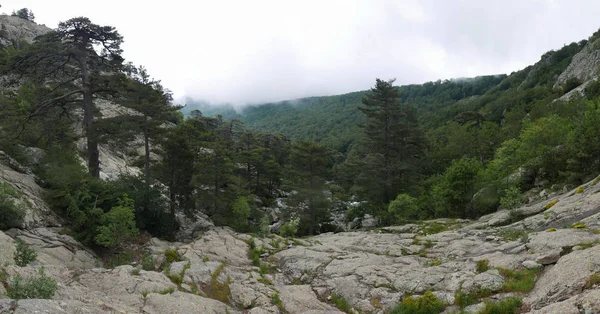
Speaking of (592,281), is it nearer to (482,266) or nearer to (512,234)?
(482,266)

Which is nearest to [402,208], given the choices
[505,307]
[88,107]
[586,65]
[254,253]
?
[254,253]

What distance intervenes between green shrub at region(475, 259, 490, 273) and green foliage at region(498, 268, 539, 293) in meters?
0.79

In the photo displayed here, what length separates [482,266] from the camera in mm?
12523

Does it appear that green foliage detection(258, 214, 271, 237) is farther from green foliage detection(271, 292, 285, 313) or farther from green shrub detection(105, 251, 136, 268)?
green foliage detection(271, 292, 285, 313)

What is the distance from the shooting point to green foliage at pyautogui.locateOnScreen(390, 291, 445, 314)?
10359 millimetres

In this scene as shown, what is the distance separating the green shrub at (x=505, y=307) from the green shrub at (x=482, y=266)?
312 centimetres

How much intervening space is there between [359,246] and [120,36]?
21.0 metres

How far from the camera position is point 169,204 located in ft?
92.5

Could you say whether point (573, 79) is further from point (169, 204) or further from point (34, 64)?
point (34, 64)

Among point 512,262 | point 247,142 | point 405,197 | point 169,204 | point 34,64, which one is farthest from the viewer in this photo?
point 247,142

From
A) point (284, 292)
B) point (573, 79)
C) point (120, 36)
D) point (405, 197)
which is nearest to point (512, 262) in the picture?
point (284, 292)

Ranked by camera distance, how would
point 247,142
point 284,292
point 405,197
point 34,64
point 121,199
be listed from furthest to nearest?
point 247,142
point 405,197
point 121,199
point 34,64
point 284,292

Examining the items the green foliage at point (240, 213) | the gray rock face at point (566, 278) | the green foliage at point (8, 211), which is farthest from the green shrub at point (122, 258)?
the gray rock face at point (566, 278)

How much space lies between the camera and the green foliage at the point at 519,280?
9.95 meters
